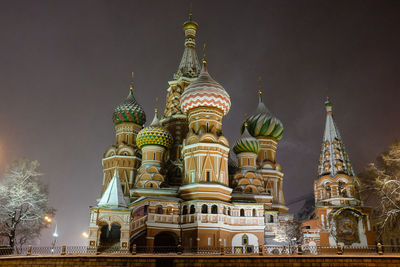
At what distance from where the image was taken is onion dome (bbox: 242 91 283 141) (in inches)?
1459

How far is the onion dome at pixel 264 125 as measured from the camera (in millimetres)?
37062

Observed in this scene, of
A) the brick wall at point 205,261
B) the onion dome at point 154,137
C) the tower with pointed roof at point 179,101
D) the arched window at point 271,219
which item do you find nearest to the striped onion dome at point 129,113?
the tower with pointed roof at point 179,101

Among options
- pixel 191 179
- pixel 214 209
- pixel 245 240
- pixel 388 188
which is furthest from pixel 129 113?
pixel 388 188

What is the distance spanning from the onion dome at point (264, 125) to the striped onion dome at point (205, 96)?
7.62 meters

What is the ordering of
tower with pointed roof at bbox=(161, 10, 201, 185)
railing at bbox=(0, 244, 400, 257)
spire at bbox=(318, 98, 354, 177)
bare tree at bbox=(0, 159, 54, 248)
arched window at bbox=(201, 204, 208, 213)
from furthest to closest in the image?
tower with pointed roof at bbox=(161, 10, 201, 185) < spire at bbox=(318, 98, 354, 177) < arched window at bbox=(201, 204, 208, 213) < bare tree at bbox=(0, 159, 54, 248) < railing at bbox=(0, 244, 400, 257)

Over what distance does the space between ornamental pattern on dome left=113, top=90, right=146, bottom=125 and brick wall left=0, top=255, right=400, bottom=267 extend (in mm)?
20798

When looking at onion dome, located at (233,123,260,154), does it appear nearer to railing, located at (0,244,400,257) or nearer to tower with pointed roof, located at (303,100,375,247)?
Answer: tower with pointed roof, located at (303,100,375,247)

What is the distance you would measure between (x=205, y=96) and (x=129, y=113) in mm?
9881

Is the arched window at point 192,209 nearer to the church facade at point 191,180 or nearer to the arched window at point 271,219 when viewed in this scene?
the church facade at point 191,180

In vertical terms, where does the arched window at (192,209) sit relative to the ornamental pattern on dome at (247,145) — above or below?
below

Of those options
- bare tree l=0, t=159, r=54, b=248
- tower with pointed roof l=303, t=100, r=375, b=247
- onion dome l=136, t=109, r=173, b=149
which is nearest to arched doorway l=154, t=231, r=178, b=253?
bare tree l=0, t=159, r=54, b=248

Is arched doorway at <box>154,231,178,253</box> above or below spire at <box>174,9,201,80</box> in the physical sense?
below

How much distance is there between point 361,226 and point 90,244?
21.1 metres

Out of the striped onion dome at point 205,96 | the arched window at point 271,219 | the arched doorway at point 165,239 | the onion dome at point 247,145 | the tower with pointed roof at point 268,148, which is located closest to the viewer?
the arched doorway at point 165,239
